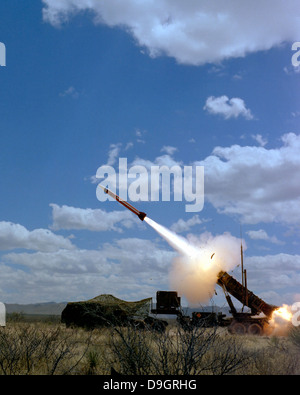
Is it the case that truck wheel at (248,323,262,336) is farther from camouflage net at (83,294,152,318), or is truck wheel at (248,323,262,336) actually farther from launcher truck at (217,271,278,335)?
camouflage net at (83,294,152,318)

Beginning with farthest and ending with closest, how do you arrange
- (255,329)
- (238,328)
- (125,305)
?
(238,328), (255,329), (125,305)

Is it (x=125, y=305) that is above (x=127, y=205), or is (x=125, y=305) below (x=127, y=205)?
→ below

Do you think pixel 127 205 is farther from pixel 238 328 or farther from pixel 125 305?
pixel 238 328

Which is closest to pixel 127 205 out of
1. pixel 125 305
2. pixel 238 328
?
pixel 125 305

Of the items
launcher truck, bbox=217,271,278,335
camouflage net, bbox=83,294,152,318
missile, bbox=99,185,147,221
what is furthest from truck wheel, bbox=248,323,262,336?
missile, bbox=99,185,147,221

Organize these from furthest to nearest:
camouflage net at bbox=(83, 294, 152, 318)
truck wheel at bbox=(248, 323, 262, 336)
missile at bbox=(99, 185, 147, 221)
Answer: truck wheel at bbox=(248, 323, 262, 336) < missile at bbox=(99, 185, 147, 221) < camouflage net at bbox=(83, 294, 152, 318)

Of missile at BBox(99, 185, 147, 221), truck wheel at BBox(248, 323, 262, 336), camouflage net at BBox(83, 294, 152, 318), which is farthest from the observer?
truck wheel at BBox(248, 323, 262, 336)

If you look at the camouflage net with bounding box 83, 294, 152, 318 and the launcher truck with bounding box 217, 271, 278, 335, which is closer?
the camouflage net with bounding box 83, 294, 152, 318

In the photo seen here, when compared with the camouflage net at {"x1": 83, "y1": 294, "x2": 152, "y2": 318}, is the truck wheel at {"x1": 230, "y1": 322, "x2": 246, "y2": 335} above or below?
below

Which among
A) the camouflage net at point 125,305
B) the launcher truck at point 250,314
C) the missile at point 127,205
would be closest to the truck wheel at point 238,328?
the launcher truck at point 250,314

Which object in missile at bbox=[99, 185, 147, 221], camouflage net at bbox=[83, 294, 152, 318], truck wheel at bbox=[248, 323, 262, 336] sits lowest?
truck wheel at bbox=[248, 323, 262, 336]
